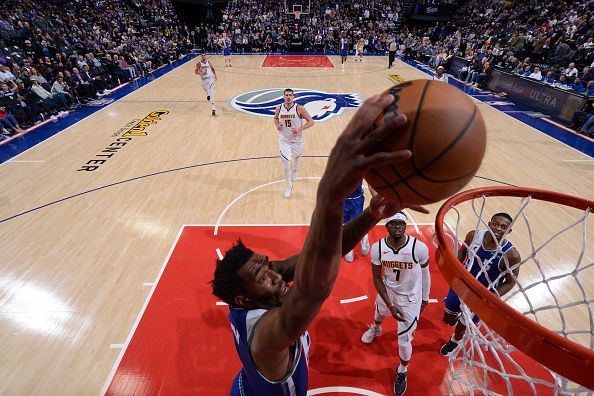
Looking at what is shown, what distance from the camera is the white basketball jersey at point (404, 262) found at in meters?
3.15

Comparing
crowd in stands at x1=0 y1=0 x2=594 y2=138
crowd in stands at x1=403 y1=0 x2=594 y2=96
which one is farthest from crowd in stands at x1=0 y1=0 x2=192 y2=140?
crowd in stands at x1=403 y1=0 x2=594 y2=96

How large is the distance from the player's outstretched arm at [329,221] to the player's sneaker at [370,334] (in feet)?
9.04

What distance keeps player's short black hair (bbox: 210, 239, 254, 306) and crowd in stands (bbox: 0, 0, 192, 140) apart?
34.8ft

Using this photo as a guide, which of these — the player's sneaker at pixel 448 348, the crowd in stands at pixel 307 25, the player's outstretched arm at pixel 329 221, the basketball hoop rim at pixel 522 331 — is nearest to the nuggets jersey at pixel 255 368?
the player's outstretched arm at pixel 329 221

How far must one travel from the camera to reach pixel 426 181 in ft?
3.84

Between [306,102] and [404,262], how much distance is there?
32.1 ft

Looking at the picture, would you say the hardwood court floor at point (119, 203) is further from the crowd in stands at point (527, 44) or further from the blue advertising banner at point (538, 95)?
the crowd in stands at point (527, 44)

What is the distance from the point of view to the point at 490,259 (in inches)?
119

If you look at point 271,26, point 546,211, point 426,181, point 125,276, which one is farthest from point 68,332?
point 271,26

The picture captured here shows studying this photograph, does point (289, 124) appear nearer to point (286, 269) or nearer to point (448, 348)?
point (448, 348)

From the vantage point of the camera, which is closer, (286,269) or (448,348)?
(286,269)

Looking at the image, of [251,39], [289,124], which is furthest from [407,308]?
[251,39]

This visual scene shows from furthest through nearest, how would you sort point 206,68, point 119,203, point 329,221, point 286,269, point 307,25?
point 307,25, point 206,68, point 119,203, point 286,269, point 329,221

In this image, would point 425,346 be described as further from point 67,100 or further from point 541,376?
point 67,100
